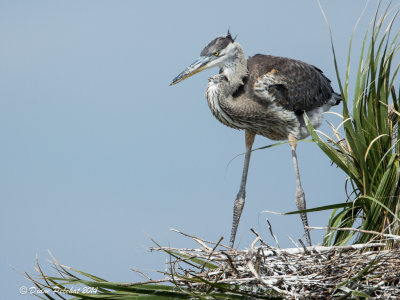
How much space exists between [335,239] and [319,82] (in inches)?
108

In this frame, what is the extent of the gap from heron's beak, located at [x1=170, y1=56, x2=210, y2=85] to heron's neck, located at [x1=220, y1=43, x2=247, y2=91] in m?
0.30

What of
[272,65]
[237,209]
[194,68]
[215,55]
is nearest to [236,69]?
[215,55]

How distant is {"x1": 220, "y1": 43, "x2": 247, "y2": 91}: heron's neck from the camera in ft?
31.4

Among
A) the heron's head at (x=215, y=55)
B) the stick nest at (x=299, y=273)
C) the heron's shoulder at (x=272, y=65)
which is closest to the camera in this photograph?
the stick nest at (x=299, y=273)

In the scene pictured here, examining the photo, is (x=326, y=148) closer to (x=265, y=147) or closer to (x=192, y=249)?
(x=265, y=147)

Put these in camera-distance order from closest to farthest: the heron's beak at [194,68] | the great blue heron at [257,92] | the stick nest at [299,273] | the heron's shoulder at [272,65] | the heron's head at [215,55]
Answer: the stick nest at [299,273] < the heron's beak at [194,68] < the heron's head at [215,55] < the great blue heron at [257,92] < the heron's shoulder at [272,65]

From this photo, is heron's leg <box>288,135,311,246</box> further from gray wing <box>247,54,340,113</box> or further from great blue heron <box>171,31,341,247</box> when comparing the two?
gray wing <box>247,54,340,113</box>

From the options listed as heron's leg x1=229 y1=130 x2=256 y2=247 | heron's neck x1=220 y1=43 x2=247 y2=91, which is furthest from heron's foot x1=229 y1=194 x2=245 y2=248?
heron's neck x1=220 y1=43 x2=247 y2=91

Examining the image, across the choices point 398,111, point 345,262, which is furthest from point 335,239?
point 345,262

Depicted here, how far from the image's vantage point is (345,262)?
247 inches

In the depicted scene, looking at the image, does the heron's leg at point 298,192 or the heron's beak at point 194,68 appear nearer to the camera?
the heron's beak at point 194,68

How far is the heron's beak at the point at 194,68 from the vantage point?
919 cm

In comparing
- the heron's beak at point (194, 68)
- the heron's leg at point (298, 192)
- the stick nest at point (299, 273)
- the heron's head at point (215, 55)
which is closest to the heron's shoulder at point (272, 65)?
the heron's head at point (215, 55)

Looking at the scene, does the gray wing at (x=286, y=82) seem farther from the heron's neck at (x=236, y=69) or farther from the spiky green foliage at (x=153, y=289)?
the spiky green foliage at (x=153, y=289)
